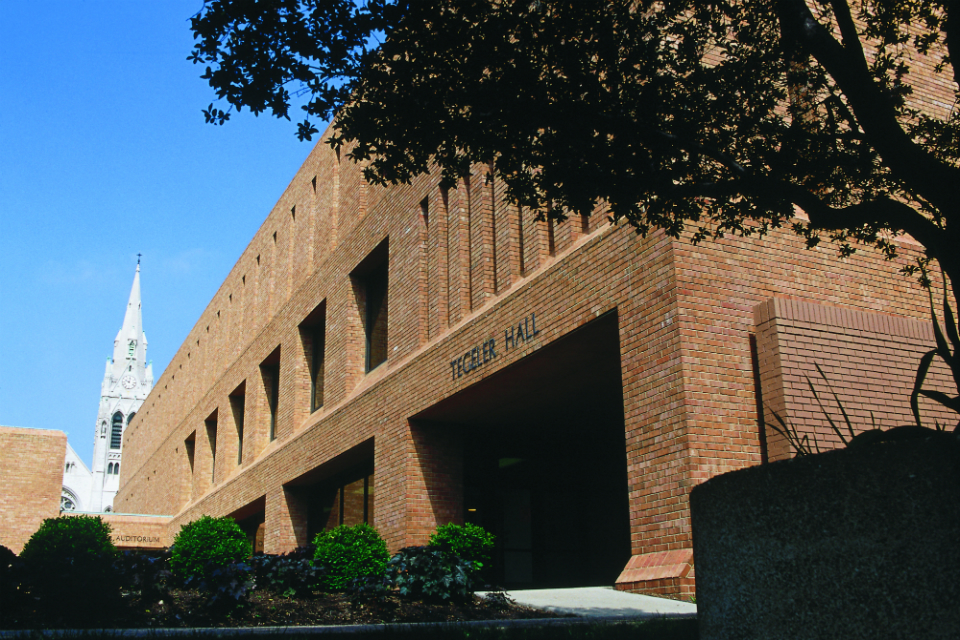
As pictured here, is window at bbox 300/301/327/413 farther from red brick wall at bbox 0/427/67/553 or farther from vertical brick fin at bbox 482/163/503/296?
red brick wall at bbox 0/427/67/553

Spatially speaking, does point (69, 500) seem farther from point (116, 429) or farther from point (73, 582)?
point (73, 582)

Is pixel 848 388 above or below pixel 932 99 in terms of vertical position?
below

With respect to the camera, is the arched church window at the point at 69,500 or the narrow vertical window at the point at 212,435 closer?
the narrow vertical window at the point at 212,435

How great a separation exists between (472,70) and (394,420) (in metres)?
10.7

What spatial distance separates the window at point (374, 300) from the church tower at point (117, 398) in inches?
4610

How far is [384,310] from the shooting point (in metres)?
20.9

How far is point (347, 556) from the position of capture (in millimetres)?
11820

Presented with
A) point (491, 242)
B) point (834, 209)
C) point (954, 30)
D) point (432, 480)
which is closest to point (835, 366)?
point (834, 209)

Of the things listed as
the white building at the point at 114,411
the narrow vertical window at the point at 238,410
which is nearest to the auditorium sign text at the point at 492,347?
the narrow vertical window at the point at 238,410

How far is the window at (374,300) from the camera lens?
20672mm

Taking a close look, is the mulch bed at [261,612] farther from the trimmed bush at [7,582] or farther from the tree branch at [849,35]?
the tree branch at [849,35]

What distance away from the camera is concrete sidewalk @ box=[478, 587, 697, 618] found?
888 cm

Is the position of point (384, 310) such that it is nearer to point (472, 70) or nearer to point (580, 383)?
point (580, 383)

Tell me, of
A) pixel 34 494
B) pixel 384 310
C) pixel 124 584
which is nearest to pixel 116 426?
pixel 34 494
